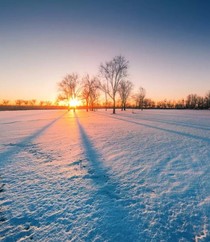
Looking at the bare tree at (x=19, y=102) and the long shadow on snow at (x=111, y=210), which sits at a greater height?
the bare tree at (x=19, y=102)

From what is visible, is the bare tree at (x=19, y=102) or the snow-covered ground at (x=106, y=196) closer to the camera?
the snow-covered ground at (x=106, y=196)

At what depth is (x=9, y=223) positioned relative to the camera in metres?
3.11

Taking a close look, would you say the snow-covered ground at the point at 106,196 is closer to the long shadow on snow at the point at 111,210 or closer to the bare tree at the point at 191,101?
the long shadow on snow at the point at 111,210

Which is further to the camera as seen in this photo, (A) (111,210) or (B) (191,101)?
(B) (191,101)

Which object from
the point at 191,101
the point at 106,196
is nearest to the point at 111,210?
the point at 106,196

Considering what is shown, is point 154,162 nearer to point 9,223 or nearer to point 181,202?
point 181,202

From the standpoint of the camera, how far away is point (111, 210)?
3.47 m

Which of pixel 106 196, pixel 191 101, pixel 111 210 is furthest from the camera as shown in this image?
pixel 191 101

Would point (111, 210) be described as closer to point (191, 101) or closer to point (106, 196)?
point (106, 196)

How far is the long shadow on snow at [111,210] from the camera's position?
283cm

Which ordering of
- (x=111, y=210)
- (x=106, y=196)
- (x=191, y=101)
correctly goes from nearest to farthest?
(x=111, y=210), (x=106, y=196), (x=191, y=101)

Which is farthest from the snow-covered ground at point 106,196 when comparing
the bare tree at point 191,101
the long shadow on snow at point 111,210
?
the bare tree at point 191,101

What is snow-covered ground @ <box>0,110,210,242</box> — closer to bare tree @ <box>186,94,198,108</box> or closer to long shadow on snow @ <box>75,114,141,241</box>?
long shadow on snow @ <box>75,114,141,241</box>

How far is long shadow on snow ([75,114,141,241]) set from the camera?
9.28ft
